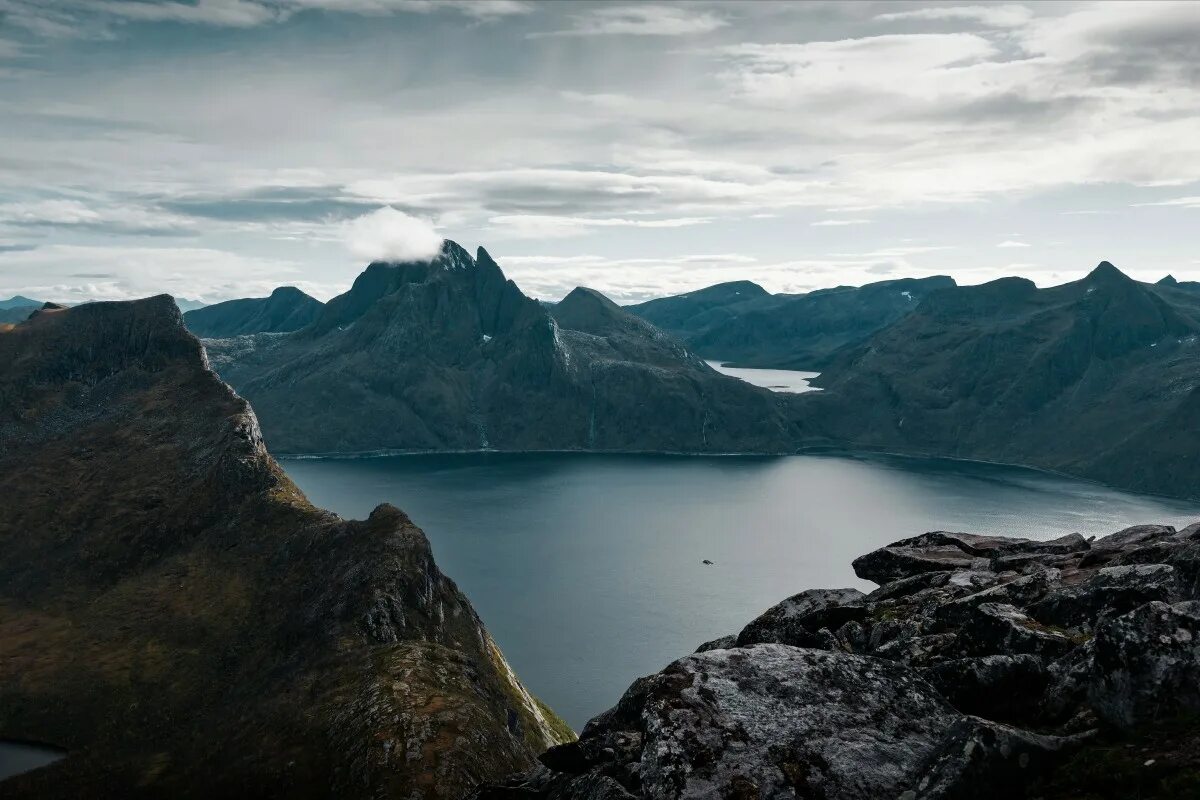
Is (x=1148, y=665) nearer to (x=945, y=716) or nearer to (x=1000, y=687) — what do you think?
(x=1000, y=687)

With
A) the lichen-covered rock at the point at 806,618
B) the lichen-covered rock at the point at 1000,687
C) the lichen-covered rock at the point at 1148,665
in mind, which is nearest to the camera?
the lichen-covered rock at the point at 1148,665

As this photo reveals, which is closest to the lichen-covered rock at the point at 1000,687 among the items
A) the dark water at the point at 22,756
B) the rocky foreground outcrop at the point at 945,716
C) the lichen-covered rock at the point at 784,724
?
the rocky foreground outcrop at the point at 945,716

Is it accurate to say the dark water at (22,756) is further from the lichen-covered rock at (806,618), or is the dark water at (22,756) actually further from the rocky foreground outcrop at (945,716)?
the rocky foreground outcrop at (945,716)

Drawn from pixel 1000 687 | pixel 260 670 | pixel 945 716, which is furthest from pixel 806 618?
pixel 260 670

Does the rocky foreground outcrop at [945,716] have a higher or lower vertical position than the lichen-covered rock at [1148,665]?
→ lower

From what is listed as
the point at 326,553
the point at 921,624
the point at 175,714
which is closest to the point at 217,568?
the point at 326,553

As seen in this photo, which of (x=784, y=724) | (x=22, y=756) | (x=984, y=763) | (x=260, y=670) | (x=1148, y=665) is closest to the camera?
(x=984, y=763)
